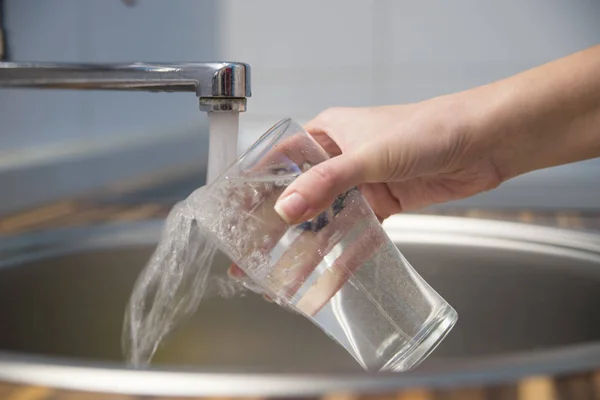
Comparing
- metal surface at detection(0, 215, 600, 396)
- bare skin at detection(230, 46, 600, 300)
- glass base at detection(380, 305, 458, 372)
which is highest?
bare skin at detection(230, 46, 600, 300)

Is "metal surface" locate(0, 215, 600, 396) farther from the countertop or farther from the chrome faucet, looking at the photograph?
the chrome faucet

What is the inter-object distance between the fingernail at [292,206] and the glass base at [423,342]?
132 mm

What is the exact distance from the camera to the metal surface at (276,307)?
73cm

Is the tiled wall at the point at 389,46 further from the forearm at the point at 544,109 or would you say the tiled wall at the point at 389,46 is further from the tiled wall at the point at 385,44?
the forearm at the point at 544,109

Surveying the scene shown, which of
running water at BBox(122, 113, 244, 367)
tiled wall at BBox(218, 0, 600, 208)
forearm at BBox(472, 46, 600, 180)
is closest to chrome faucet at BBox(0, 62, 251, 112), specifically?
running water at BBox(122, 113, 244, 367)

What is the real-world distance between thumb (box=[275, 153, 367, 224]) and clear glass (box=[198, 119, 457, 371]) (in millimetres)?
21

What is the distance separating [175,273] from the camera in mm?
546

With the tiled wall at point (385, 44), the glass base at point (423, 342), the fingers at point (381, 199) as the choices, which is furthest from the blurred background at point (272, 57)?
the glass base at point (423, 342)

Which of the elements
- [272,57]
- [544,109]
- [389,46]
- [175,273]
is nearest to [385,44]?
[389,46]

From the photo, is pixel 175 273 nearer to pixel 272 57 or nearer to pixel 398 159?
pixel 398 159

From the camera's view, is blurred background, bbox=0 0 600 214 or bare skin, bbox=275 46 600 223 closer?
bare skin, bbox=275 46 600 223

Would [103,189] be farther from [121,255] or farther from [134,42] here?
[134,42]

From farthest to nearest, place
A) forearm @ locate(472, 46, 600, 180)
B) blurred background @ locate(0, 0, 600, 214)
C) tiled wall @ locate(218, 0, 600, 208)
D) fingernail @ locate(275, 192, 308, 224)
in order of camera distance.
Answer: tiled wall @ locate(218, 0, 600, 208), blurred background @ locate(0, 0, 600, 214), forearm @ locate(472, 46, 600, 180), fingernail @ locate(275, 192, 308, 224)

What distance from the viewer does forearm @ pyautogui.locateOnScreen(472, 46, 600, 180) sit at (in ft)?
1.94
